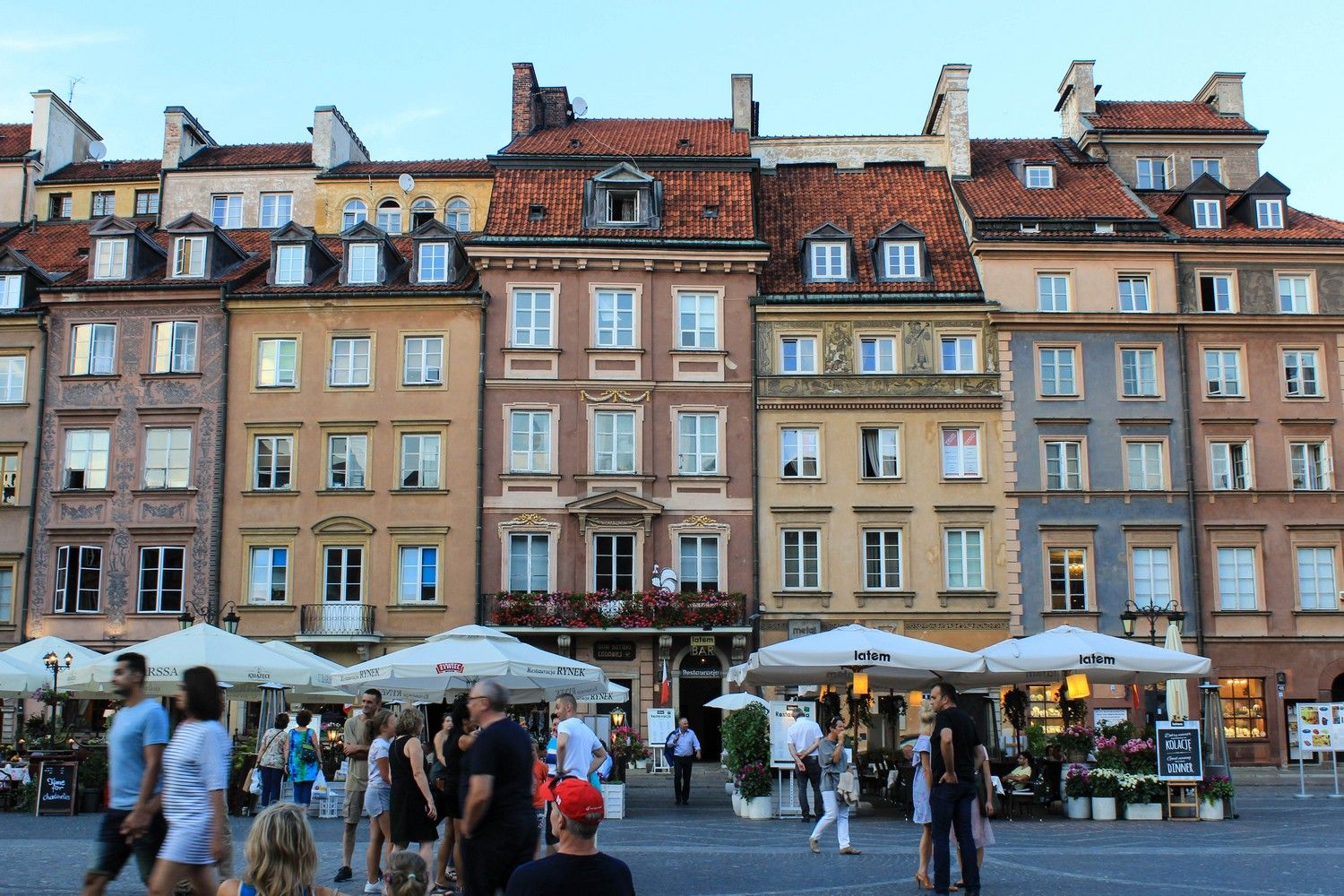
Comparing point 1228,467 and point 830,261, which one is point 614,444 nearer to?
point 830,261

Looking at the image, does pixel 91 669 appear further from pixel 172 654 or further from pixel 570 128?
pixel 570 128

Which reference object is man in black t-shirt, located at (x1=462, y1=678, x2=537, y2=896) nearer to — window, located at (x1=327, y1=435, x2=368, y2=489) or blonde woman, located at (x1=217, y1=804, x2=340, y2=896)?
blonde woman, located at (x1=217, y1=804, x2=340, y2=896)

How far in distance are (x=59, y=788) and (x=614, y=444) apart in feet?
57.4

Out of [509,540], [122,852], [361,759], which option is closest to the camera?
[122,852]

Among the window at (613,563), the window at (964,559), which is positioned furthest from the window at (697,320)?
the window at (964,559)

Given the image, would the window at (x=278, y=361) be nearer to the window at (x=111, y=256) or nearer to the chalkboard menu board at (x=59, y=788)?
the window at (x=111, y=256)

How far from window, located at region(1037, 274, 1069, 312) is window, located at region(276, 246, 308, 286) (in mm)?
19333

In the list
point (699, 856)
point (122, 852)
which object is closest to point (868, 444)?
point (699, 856)

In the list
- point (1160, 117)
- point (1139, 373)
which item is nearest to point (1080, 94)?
point (1160, 117)

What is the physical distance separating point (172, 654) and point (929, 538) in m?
20.4

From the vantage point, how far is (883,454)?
124ft

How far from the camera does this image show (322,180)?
4297 centimetres

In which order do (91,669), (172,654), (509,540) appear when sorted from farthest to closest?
1. (509,540)
2. (91,669)
3. (172,654)

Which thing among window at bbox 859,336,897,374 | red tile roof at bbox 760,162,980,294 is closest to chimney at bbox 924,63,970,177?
red tile roof at bbox 760,162,980,294
